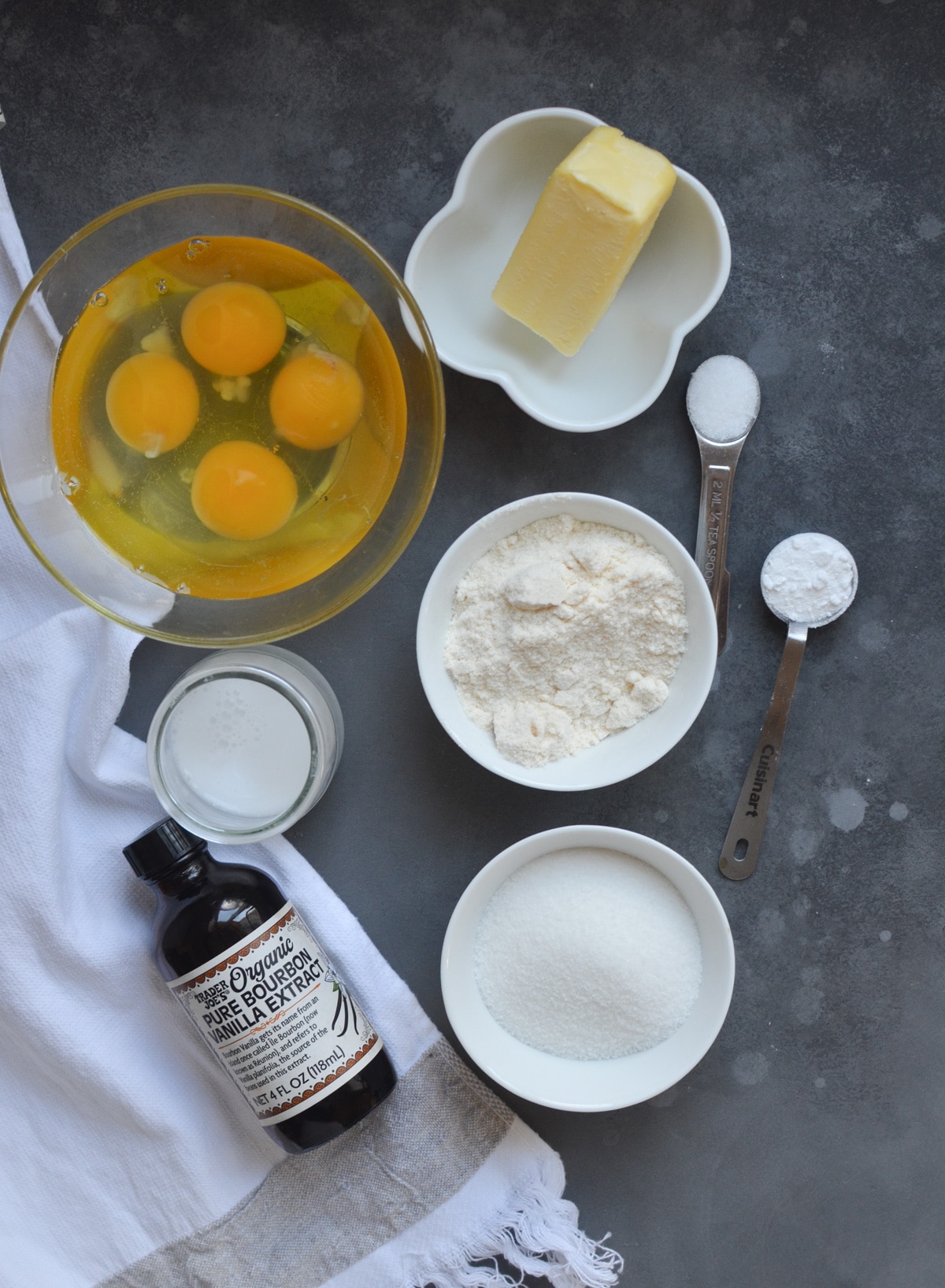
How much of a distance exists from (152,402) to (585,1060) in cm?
111

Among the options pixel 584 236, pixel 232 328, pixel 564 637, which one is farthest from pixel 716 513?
pixel 232 328

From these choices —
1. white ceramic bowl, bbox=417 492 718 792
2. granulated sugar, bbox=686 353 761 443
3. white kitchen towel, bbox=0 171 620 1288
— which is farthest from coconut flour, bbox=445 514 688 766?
white kitchen towel, bbox=0 171 620 1288

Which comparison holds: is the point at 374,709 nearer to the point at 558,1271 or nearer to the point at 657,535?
the point at 657,535

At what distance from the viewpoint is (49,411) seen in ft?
4.08

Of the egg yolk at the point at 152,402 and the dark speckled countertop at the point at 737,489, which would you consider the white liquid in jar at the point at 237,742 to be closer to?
the dark speckled countertop at the point at 737,489

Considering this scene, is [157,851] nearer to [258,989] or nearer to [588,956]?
[258,989]

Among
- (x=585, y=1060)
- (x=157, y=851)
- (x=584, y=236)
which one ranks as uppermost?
(x=584, y=236)

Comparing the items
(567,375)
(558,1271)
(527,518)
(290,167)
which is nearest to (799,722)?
(527,518)

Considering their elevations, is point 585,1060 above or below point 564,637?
below

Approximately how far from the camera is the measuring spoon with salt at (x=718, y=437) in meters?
1.49

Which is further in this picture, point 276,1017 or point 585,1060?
point 585,1060

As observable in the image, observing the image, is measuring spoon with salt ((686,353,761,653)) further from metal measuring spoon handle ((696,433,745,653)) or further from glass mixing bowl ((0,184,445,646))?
glass mixing bowl ((0,184,445,646))

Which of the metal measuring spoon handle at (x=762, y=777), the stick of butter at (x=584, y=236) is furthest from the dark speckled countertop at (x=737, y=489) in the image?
the stick of butter at (x=584, y=236)

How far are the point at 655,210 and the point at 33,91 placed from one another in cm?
95
